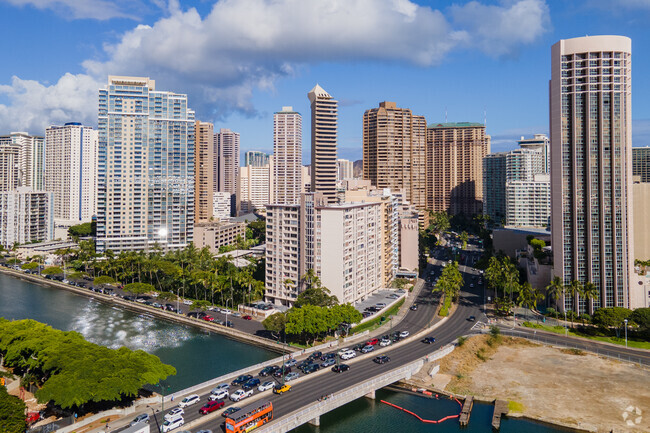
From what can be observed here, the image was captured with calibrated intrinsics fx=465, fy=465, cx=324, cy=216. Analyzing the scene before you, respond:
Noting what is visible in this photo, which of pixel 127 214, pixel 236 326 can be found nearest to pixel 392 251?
pixel 236 326

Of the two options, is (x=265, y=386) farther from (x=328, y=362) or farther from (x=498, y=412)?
(x=498, y=412)

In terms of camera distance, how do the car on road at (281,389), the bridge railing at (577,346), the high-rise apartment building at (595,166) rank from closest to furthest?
the car on road at (281,389)
the bridge railing at (577,346)
the high-rise apartment building at (595,166)

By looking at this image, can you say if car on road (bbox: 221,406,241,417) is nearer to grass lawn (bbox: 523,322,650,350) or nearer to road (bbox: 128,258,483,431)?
road (bbox: 128,258,483,431)

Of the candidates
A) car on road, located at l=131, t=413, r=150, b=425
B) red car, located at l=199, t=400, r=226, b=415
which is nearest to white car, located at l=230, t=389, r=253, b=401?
red car, located at l=199, t=400, r=226, b=415

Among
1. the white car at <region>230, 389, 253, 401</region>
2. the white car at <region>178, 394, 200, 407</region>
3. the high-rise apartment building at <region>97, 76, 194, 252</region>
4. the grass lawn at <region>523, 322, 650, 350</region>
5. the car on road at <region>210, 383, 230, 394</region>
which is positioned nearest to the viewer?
the white car at <region>178, 394, 200, 407</region>

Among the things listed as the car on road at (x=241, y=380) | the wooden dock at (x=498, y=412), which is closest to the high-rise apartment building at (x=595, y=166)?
the wooden dock at (x=498, y=412)

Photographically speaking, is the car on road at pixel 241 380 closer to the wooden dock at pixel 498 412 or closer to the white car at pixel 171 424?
the white car at pixel 171 424

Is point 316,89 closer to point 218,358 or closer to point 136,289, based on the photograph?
point 136,289
